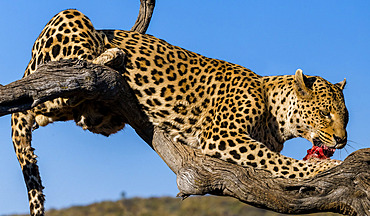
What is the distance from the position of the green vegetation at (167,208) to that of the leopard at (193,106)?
34319 millimetres

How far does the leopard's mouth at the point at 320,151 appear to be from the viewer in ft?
35.0

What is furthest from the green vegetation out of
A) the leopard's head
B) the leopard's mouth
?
the leopard's mouth

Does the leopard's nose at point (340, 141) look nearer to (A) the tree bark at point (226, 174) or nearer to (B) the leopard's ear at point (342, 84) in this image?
(A) the tree bark at point (226, 174)

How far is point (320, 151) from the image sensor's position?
10742 millimetres

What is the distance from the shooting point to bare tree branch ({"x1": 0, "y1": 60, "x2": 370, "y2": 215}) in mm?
8778

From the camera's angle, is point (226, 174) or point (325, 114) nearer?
point (226, 174)

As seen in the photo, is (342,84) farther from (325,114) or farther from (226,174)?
(226,174)

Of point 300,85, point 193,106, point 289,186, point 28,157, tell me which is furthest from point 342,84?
point 28,157

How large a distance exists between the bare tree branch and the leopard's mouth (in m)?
1.60

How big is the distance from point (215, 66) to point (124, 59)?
6.37 feet

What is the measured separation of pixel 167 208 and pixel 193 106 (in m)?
39.7

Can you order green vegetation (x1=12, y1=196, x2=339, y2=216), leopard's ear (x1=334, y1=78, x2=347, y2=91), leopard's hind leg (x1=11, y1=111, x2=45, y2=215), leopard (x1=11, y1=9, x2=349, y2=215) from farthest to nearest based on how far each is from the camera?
green vegetation (x1=12, y1=196, x2=339, y2=216) → leopard's ear (x1=334, y1=78, x2=347, y2=91) → leopard's hind leg (x1=11, y1=111, x2=45, y2=215) → leopard (x1=11, y1=9, x2=349, y2=215)

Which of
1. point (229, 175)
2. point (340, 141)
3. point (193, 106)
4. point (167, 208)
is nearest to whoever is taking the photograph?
point (229, 175)

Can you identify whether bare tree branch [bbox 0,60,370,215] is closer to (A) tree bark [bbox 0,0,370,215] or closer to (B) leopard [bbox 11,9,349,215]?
(A) tree bark [bbox 0,0,370,215]
